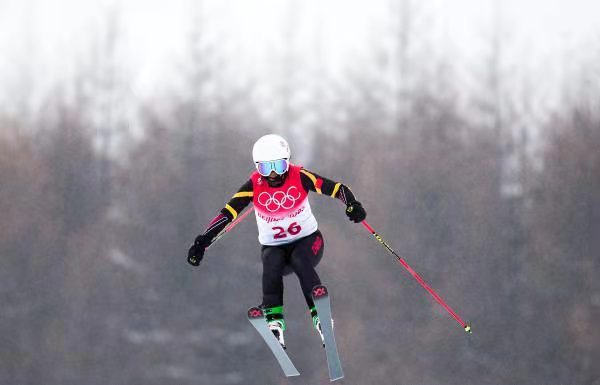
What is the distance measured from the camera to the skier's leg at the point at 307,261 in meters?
6.27

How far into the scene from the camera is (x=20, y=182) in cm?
2600

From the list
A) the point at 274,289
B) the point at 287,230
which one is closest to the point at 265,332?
the point at 274,289

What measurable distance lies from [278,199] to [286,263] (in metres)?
0.49

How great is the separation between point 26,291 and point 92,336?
2.26 metres

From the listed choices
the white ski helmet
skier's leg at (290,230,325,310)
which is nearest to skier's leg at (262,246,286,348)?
skier's leg at (290,230,325,310)

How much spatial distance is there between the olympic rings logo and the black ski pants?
11.5 inches

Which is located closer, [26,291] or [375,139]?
[26,291]

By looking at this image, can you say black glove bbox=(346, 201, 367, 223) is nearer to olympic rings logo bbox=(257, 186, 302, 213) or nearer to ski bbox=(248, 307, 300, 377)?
olympic rings logo bbox=(257, 186, 302, 213)

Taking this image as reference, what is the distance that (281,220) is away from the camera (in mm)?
6520

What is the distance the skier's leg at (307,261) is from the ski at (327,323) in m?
0.16

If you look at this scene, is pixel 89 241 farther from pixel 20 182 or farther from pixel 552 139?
pixel 552 139

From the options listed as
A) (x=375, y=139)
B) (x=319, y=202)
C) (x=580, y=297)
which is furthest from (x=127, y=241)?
(x=580, y=297)

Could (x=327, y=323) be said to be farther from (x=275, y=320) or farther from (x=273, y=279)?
(x=273, y=279)

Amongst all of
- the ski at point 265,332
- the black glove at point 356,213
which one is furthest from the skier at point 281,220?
the ski at point 265,332
